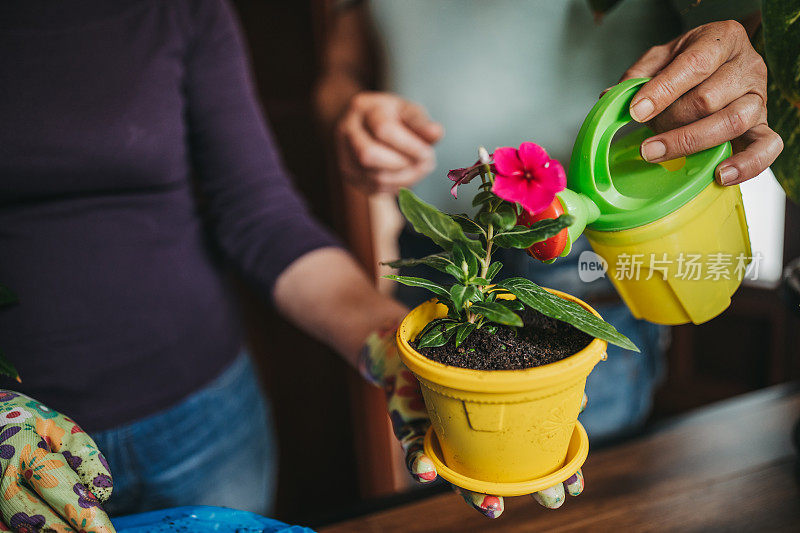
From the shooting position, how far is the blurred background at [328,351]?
1.46 meters

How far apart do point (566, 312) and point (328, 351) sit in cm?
131

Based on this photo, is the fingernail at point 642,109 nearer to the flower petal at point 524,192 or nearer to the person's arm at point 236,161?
the flower petal at point 524,192

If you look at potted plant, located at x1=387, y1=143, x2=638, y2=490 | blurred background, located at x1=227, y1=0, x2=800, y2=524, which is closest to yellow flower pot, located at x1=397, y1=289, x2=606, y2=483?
potted plant, located at x1=387, y1=143, x2=638, y2=490

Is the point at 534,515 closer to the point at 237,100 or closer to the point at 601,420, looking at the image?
the point at 601,420

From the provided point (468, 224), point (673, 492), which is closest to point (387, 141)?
point (468, 224)

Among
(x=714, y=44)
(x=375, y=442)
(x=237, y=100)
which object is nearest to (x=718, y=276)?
(x=714, y=44)

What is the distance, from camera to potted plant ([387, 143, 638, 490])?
35 centimetres

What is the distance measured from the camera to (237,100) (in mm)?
755

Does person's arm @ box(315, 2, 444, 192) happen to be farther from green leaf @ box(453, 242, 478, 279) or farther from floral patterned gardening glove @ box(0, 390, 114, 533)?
floral patterned gardening glove @ box(0, 390, 114, 533)

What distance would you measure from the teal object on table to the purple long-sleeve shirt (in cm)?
25

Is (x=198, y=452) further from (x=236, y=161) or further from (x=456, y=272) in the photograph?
(x=456, y=272)

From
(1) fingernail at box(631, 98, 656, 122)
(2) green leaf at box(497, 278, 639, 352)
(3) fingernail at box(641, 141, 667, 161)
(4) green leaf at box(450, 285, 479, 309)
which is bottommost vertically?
(2) green leaf at box(497, 278, 639, 352)

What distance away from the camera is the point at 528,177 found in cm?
35

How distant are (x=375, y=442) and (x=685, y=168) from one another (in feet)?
4.39
